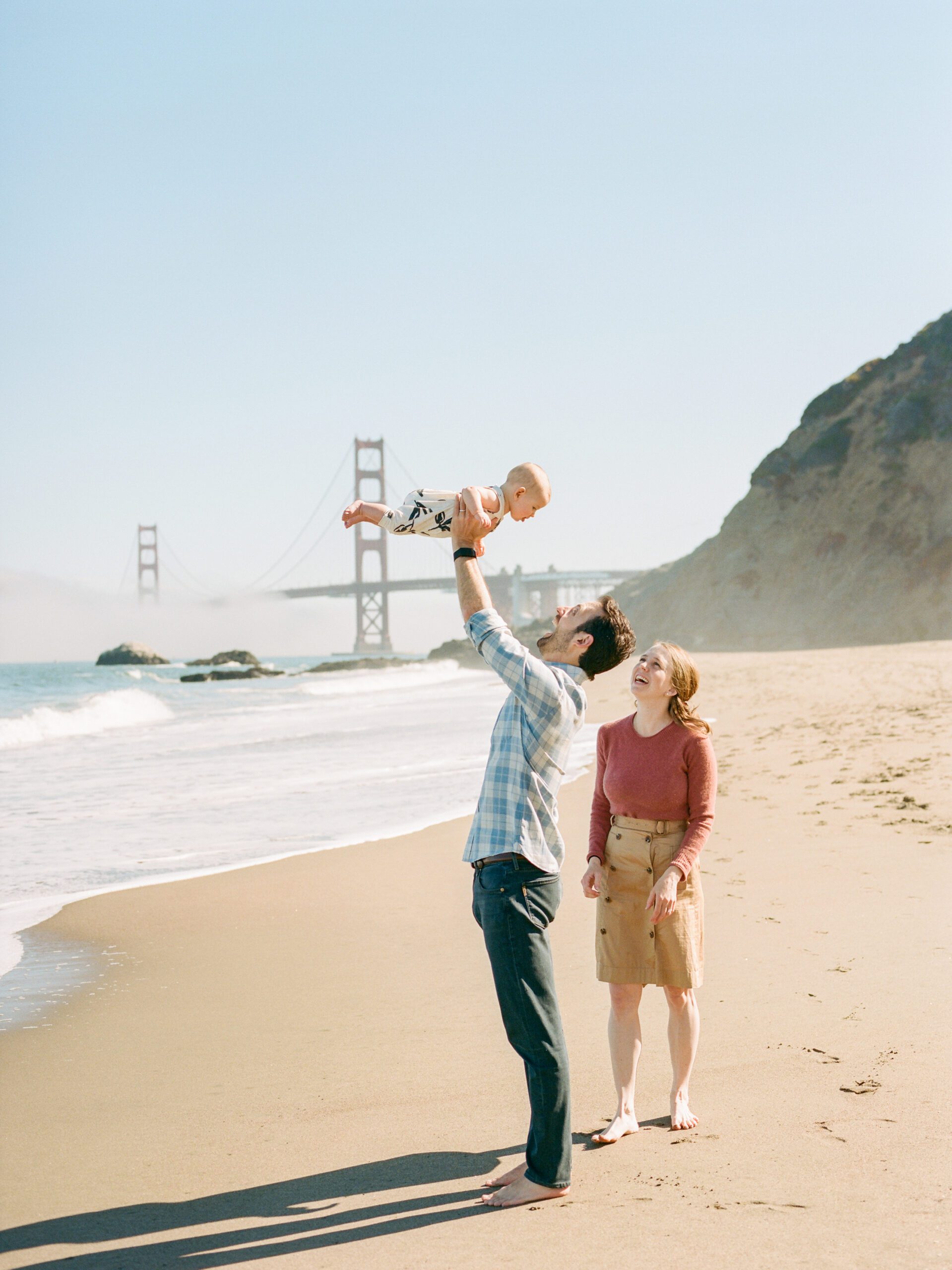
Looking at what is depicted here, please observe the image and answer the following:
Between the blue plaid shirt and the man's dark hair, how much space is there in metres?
0.05

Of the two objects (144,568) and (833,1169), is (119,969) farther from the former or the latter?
(144,568)

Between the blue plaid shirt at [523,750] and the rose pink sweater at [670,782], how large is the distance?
362 mm

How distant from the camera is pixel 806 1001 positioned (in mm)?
3105

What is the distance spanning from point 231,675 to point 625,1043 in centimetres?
4648

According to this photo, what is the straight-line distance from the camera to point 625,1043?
2.44 meters

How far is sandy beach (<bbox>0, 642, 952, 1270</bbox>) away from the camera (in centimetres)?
198

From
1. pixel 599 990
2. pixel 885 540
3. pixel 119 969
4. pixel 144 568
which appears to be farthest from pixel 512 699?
pixel 144 568

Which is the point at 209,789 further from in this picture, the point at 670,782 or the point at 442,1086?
the point at 670,782

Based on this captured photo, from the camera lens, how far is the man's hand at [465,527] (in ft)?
6.52

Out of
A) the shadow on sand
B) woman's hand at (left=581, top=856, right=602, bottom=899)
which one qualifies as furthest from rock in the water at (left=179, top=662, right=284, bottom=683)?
the shadow on sand

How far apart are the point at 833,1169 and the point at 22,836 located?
543 centimetres

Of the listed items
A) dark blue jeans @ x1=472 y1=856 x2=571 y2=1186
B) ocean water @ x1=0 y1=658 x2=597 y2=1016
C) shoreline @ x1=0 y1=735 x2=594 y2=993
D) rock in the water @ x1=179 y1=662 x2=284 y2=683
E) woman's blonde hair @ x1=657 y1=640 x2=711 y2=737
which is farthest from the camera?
rock in the water @ x1=179 y1=662 x2=284 y2=683

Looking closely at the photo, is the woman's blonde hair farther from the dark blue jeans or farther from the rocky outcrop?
the rocky outcrop

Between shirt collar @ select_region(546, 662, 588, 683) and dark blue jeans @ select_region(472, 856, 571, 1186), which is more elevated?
shirt collar @ select_region(546, 662, 588, 683)
